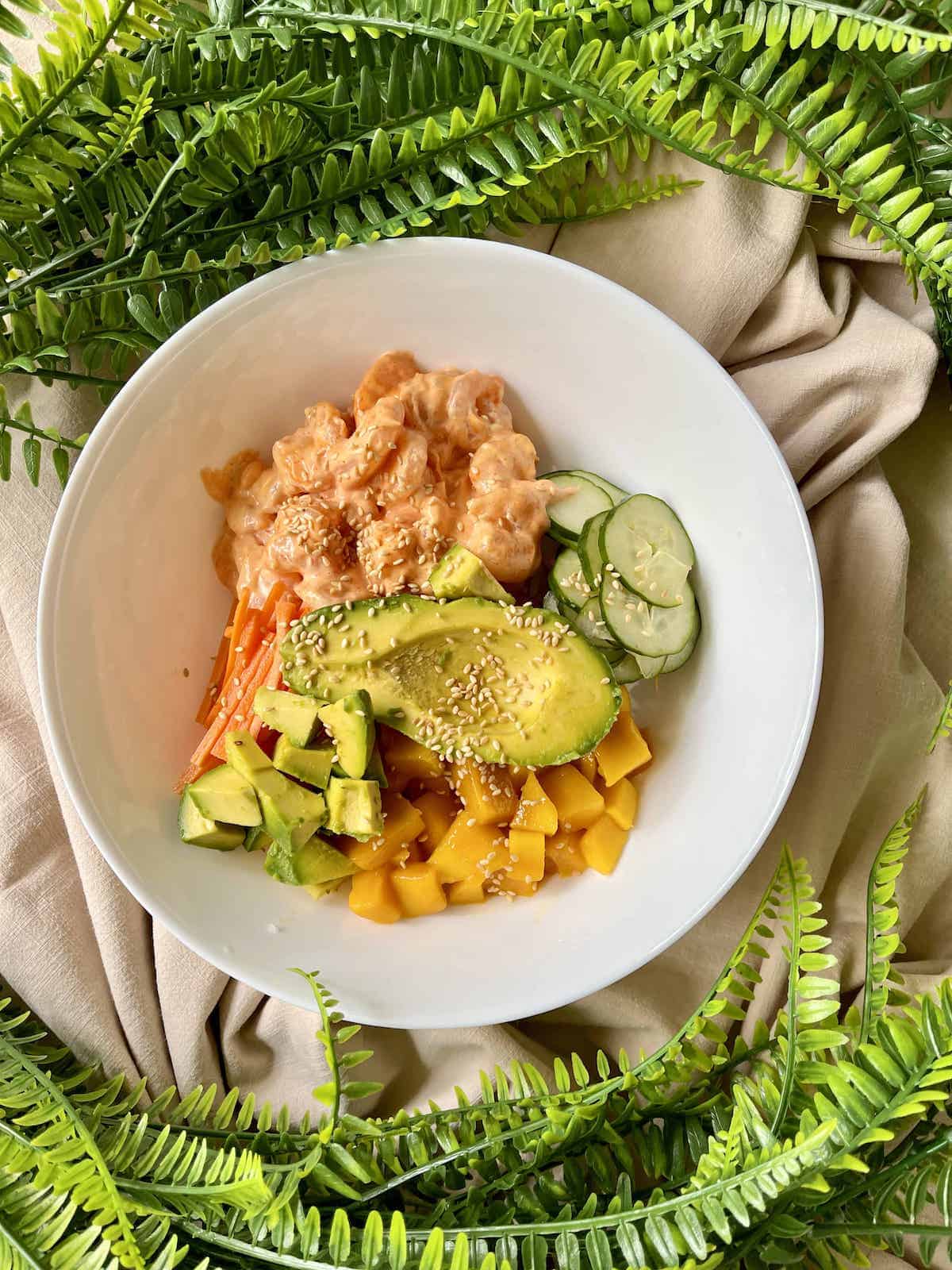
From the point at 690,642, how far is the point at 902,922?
2.70ft

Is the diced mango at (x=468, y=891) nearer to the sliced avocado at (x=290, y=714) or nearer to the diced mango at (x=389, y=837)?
the diced mango at (x=389, y=837)

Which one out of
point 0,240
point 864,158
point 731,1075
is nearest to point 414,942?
point 731,1075

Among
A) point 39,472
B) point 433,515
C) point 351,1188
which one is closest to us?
point 351,1188

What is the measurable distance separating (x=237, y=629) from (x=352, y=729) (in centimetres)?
39

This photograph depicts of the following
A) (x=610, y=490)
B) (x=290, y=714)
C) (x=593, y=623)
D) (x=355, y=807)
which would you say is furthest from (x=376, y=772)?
(x=610, y=490)

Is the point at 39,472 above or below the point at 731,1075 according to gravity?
above

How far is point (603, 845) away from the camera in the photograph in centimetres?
211

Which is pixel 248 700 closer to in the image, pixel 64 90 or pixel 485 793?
pixel 485 793

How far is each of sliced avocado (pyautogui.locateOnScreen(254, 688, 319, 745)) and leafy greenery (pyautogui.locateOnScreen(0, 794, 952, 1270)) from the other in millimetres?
458

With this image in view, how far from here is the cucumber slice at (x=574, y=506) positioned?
2.16m

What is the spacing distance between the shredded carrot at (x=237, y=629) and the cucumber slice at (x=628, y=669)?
2.49 feet

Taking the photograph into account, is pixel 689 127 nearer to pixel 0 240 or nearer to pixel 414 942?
pixel 0 240

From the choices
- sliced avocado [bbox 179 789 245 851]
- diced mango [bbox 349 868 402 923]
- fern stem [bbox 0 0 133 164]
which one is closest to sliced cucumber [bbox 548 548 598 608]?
diced mango [bbox 349 868 402 923]

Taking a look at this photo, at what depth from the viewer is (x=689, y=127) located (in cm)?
184
